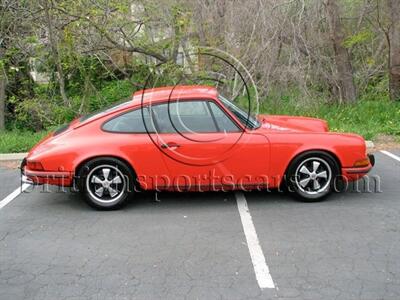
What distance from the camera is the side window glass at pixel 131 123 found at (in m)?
5.15

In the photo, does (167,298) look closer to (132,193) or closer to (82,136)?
(132,193)

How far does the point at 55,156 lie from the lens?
5.03 meters

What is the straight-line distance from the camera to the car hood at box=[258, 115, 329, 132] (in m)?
5.34

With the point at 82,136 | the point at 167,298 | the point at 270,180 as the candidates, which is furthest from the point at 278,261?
the point at 82,136

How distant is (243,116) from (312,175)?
3.42ft

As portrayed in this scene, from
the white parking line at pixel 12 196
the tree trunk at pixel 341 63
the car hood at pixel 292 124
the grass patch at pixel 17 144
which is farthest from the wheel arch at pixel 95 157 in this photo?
the tree trunk at pixel 341 63

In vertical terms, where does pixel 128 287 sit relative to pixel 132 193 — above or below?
below

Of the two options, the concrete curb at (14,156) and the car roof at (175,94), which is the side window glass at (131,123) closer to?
the car roof at (175,94)

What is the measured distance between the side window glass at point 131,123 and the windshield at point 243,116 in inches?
35.7

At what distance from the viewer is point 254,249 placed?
412 cm

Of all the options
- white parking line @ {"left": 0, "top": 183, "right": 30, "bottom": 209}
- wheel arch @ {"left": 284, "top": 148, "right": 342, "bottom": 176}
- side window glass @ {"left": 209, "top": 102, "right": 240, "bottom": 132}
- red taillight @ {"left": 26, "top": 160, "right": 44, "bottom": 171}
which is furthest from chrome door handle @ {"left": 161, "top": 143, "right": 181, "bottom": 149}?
white parking line @ {"left": 0, "top": 183, "right": 30, "bottom": 209}

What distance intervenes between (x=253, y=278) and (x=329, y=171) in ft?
6.68

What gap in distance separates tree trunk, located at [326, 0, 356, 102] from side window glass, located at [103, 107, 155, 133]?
7825 mm

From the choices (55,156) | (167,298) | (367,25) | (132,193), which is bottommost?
(167,298)
